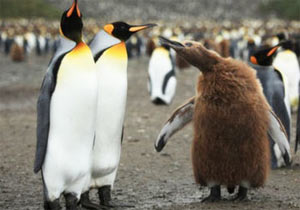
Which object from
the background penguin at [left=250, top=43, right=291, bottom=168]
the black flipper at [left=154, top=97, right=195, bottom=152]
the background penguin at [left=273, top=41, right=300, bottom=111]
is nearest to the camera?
the black flipper at [left=154, top=97, right=195, bottom=152]

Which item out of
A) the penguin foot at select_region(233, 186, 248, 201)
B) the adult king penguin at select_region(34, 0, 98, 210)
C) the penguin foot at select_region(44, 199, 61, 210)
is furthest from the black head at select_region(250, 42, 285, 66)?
the penguin foot at select_region(44, 199, 61, 210)

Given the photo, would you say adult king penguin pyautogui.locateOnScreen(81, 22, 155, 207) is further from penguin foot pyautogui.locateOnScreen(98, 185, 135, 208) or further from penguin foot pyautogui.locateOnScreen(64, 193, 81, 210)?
penguin foot pyautogui.locateOnScreen(64, 193, 81, 210)

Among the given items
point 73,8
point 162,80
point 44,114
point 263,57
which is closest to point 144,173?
point 263,57

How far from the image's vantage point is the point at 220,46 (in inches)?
852

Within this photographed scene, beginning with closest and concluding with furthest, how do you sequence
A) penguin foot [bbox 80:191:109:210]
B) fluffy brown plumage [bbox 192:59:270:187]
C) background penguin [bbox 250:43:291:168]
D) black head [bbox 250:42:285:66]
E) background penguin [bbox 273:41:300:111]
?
fluffy brown plumage [bbox 192:59:270:187] < penguin foot [bbox 80:191:109:210] < black head [bbox 250:42:285:66] < background penguin [bbox 250:43:291:168] < background penguin [bbox 273:41:300:111]

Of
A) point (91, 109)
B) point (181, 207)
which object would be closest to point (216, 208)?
point (181, 207)

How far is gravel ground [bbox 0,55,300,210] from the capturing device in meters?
4.49

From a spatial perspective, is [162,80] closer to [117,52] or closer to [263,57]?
[263,57]

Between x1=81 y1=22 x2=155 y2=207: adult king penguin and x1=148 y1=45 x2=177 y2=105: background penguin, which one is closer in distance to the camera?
x1=81 y1=22 x2=155 y2=207: adult king penguin

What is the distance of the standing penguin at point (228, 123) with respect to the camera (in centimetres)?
407

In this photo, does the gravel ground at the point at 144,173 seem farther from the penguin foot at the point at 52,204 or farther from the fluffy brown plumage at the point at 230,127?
the penguin foot at the point at 52,204

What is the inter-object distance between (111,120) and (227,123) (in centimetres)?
Result: 81

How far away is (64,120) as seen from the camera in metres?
3.86

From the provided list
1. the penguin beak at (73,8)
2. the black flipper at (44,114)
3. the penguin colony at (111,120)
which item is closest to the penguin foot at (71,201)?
the penguin colony at (111,120)
